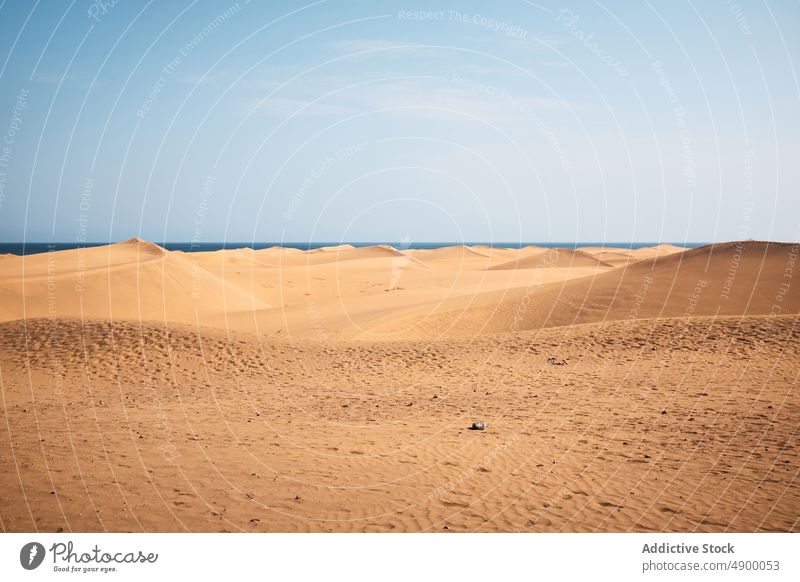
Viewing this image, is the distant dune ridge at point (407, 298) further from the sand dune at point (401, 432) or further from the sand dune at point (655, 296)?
the sand dune at point (401, 432)

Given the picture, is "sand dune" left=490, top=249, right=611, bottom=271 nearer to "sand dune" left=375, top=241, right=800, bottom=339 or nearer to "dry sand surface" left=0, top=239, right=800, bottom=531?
"sand dune" left=375, top=241, right=800, bottom=339

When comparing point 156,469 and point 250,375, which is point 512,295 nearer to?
point 250,375

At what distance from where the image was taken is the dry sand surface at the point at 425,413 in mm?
7055

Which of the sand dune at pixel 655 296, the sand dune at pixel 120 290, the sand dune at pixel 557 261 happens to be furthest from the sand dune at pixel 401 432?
the sand dune at pixel 557 261

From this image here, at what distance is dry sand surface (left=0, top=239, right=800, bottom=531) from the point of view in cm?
705

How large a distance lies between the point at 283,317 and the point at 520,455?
21.9 metres

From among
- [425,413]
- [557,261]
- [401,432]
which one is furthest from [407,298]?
[557,261]

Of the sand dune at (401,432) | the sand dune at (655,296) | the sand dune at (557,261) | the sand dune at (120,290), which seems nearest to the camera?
the sand dune at (401,432)

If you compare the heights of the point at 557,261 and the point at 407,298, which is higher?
the point at 557,261

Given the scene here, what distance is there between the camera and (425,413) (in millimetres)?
12086

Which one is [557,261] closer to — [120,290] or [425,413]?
[120,290]

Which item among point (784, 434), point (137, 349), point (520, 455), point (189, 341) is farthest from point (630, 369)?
point (137, 349)

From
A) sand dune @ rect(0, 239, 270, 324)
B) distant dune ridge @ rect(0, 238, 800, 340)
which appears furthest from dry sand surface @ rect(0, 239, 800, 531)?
sand dune @ rect(0, 239, 270, 324)

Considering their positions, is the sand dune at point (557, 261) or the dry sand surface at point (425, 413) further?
the sand dune at point (557, 261)
